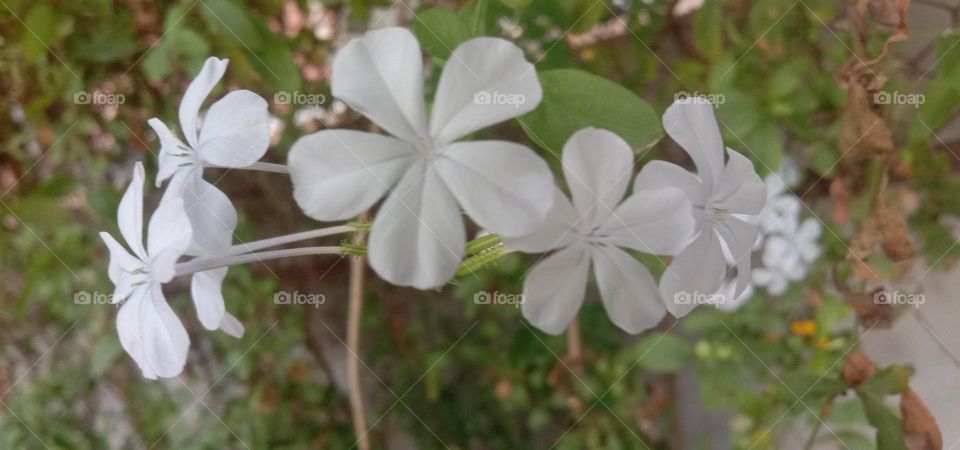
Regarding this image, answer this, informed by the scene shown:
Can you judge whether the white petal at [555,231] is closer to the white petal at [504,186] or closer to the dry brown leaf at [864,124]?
the white petal at [504,186]

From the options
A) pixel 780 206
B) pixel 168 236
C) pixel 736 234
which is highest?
pixel 168 236

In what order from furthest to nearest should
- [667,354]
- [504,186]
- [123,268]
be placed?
[667,354] < [123,268] < [504,186]

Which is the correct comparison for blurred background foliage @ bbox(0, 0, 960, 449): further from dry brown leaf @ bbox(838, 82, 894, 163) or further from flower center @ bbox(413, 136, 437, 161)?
flower center @ bbox(413, 136, 437, 161)

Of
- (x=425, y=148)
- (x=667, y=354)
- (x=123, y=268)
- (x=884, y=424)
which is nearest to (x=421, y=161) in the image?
(x=425, y=148)

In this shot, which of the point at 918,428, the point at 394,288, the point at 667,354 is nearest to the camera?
the point at 918,428

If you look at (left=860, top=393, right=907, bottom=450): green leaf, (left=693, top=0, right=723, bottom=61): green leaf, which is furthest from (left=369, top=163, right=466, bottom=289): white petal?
(left=693, top=0, right=723, bottom=61): green leaf

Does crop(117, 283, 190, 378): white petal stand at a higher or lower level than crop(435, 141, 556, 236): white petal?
higher

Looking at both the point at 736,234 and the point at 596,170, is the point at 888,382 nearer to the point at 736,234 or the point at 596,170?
the point at 736,234
